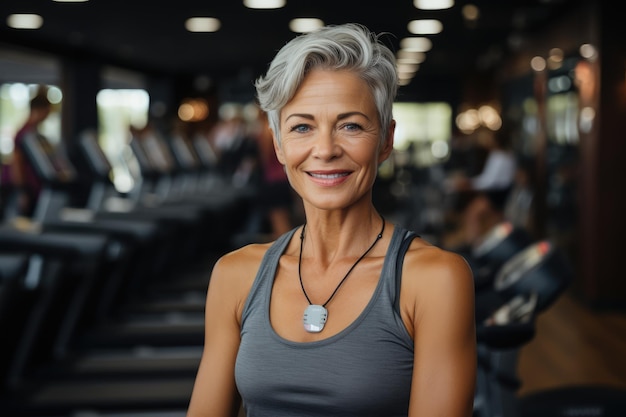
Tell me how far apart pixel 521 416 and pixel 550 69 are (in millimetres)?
6361

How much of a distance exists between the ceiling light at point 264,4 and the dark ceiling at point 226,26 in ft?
0.25

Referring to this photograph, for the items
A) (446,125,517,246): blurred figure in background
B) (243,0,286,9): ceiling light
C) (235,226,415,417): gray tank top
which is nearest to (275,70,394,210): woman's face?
(235,226,415,417): gray tank top

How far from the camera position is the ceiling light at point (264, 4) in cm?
762

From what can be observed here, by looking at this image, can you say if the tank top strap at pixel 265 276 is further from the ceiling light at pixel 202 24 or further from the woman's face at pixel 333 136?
the ceiling light at pixel 202 24

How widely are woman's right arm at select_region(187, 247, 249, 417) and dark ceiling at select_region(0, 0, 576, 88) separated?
620 cm

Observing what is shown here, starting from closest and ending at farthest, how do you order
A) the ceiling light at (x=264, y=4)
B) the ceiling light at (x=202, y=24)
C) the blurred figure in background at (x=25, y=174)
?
the blurred figure in background at (x=25, y=174) → the ceiling light at (x=264, y=4) → the ceiling light at (x=202, y=24)

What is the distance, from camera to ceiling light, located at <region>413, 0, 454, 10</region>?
7391mm

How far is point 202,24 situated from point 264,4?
1633mm

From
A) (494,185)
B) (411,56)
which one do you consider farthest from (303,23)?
(411,56)

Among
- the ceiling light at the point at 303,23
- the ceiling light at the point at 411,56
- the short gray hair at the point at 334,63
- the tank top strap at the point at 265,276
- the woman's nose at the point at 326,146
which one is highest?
the ceiling light at the point at 411,56

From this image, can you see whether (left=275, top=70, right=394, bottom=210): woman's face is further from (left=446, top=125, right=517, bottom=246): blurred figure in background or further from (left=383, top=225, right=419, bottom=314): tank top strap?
(left=446, top=125, right=517, bottom=246): blurred figure in background

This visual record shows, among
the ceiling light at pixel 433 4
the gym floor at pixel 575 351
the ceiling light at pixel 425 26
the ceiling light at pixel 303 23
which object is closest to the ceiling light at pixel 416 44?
the ceiling light at pixel 425 26

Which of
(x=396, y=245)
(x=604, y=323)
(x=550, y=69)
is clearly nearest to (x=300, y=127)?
(x=396, y=245)

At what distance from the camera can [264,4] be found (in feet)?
25.6
